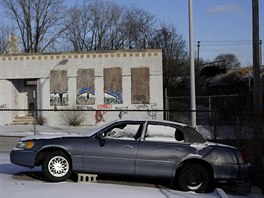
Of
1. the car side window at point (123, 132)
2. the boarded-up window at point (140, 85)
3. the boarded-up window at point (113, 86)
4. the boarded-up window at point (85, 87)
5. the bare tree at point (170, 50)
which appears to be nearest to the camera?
the car side window at point (123, 132)

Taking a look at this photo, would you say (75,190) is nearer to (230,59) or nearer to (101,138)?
(101,138)

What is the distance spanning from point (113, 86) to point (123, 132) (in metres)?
17.3

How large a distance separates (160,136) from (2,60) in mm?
21305

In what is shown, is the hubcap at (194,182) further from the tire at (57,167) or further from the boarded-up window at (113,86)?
the boarded-up window at (113,86)

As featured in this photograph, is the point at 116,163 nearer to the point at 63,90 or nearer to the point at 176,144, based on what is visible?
the point at 176,144

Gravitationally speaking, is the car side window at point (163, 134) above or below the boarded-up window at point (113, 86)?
below

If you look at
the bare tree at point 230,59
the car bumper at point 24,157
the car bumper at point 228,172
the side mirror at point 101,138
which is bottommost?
the car bumper at point 228,172

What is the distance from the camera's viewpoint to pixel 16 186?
8344 millimetres

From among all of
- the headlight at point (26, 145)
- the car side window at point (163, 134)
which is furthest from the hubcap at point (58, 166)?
the car side window at point (163, 134)

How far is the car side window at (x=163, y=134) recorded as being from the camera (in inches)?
347

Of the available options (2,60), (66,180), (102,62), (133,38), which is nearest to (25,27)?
(133,38)

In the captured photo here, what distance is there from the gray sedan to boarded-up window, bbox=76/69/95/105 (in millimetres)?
17355

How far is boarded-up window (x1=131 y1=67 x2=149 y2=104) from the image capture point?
25.8m

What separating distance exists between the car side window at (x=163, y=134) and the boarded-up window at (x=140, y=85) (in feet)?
54.6
